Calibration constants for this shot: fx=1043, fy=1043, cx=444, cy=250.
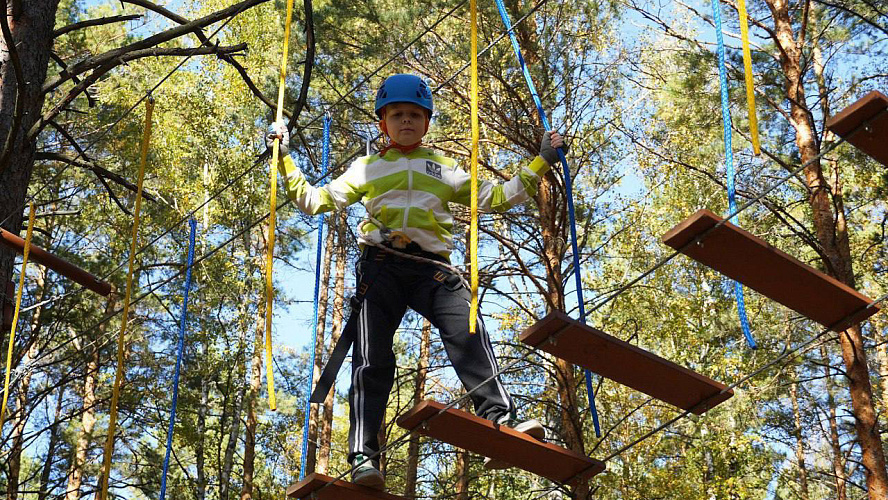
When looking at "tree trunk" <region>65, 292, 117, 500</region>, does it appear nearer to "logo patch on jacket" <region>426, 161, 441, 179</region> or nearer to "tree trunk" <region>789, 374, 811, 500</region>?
"tree trunk" <region>789, 374, 811, 500</region>

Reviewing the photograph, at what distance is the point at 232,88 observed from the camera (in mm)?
17234

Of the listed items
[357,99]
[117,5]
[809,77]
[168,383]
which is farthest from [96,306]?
[809,77]

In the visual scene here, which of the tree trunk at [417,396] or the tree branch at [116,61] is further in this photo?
the tree trunk at [417,396]

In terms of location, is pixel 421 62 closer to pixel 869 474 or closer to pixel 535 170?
pixel 869 474

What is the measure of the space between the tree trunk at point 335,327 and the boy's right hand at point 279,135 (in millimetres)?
8251

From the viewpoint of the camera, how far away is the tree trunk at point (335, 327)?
1451 centimetres

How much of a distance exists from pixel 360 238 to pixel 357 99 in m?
11.7

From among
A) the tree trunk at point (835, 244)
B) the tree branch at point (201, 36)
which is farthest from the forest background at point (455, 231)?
the tree branch at point (201, 36)

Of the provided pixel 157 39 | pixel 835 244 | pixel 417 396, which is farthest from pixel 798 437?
pixel 157 39

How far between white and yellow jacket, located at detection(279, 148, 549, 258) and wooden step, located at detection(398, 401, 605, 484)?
0.80m

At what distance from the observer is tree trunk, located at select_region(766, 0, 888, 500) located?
28.0 feet

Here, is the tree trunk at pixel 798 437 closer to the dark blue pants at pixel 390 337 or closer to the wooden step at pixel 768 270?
the wooden step at pixel 768 270

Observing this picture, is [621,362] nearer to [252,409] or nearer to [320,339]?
[252,409]

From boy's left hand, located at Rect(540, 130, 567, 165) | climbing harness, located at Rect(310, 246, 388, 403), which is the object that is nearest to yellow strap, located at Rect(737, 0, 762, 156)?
boy's left hand, located at Rect(540, 130, 567, 165)
